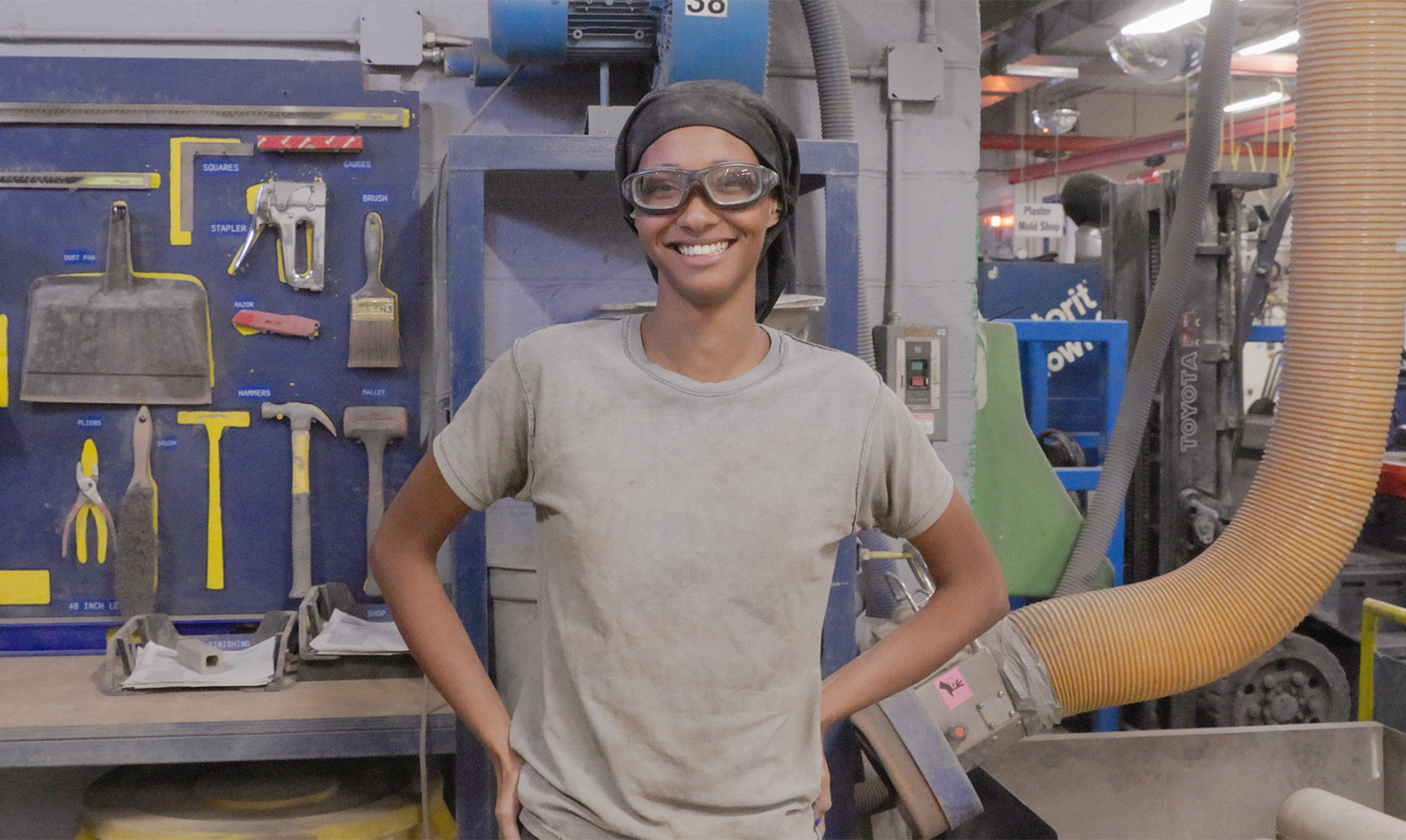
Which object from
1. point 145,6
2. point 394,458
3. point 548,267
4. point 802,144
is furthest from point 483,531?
point 145,6

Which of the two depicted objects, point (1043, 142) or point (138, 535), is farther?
point (1043, 142)

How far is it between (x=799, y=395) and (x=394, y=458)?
1470 millimetres

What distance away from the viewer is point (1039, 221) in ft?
22.2

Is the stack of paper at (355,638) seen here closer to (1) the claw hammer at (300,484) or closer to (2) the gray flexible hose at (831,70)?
(1) the claw hammer at (300,484)

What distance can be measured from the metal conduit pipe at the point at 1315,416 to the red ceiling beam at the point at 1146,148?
838cm

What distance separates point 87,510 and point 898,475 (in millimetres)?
1948

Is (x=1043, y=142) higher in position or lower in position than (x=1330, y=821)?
higher

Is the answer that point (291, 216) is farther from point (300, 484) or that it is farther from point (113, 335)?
point (300, 484)

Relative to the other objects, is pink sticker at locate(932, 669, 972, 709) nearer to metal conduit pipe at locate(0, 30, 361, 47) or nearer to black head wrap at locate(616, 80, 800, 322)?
black head wrap at locate(616, 80, 800, 322)

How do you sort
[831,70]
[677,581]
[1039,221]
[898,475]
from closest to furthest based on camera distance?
[677,581]
[898,475]
[831,70]
[1039,221]

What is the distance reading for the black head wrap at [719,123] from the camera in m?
1.12

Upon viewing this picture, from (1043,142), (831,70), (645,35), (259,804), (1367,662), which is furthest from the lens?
(1043,142)

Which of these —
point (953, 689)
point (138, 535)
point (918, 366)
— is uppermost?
point (918, 366)

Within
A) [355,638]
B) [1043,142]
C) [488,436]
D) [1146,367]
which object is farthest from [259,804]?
[1043,142]
